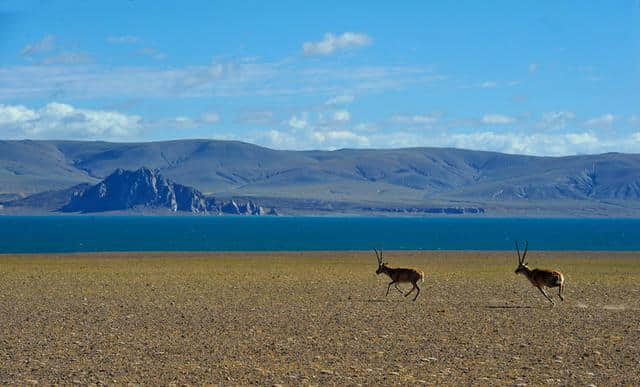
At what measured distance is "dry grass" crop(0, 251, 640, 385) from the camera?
1614 cm

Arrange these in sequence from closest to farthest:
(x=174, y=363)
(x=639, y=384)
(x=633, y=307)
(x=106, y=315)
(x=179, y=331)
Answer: (x=639, y=384) → (x=174, y=363) → (x=179, y=331) → (x=106, y=315) → (x=633, y=307)

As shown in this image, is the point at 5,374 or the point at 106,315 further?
the point at 106,315

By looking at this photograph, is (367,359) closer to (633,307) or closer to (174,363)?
(174,363)

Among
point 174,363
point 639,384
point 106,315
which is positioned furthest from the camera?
point 106,315

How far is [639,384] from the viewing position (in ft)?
50.3

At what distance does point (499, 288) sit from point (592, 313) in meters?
7.66

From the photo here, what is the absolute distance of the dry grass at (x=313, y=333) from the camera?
16.1 metres

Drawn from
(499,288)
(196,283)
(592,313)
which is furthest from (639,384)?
(196,283)

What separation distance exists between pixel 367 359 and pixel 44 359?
5776 mm

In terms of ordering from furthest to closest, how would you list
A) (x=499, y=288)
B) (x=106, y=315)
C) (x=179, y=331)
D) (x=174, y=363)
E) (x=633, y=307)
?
(x=499, y=288), (x=633, y=307), (x=106, y=315), (x=179, y=331), (x=174, y=363)

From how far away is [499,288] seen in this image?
106 feet

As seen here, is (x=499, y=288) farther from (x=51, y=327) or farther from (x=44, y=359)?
(x=44, y=359)

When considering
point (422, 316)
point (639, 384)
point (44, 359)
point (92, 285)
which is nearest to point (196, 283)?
point (92, 285)

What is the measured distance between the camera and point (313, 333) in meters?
20.7
